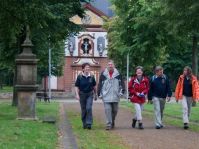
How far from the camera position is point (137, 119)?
17438 millimetres

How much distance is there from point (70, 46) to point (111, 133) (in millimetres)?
64025

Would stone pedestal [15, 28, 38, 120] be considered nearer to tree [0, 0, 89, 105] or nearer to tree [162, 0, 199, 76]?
tree [0, 0, 89, 105]

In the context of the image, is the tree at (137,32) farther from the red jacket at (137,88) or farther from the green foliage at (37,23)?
the red jacket at (137,88)

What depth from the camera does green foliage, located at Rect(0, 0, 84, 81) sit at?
61.5 ft

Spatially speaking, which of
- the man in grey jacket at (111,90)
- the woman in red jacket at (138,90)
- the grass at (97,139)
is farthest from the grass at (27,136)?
the woman in red jacket at (138,90)

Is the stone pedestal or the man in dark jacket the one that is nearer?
the man in dark jacket

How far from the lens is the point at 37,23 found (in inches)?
810

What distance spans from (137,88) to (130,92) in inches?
9.5

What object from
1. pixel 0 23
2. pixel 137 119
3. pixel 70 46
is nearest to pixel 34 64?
pixel 0 23

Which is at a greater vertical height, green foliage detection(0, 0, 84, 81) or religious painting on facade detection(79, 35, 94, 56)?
religious painting on facade detection(79, 35, 94, 56)

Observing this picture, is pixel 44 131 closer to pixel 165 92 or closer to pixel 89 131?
pixel 89 131

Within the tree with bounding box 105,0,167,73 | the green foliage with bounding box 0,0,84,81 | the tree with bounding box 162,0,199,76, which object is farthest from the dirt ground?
the tree with bounding box 105,0,167,73

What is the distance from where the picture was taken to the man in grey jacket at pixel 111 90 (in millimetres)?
17359

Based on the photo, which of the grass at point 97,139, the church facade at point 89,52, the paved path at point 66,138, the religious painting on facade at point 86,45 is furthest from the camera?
the religious painting on facade at point 86,45
